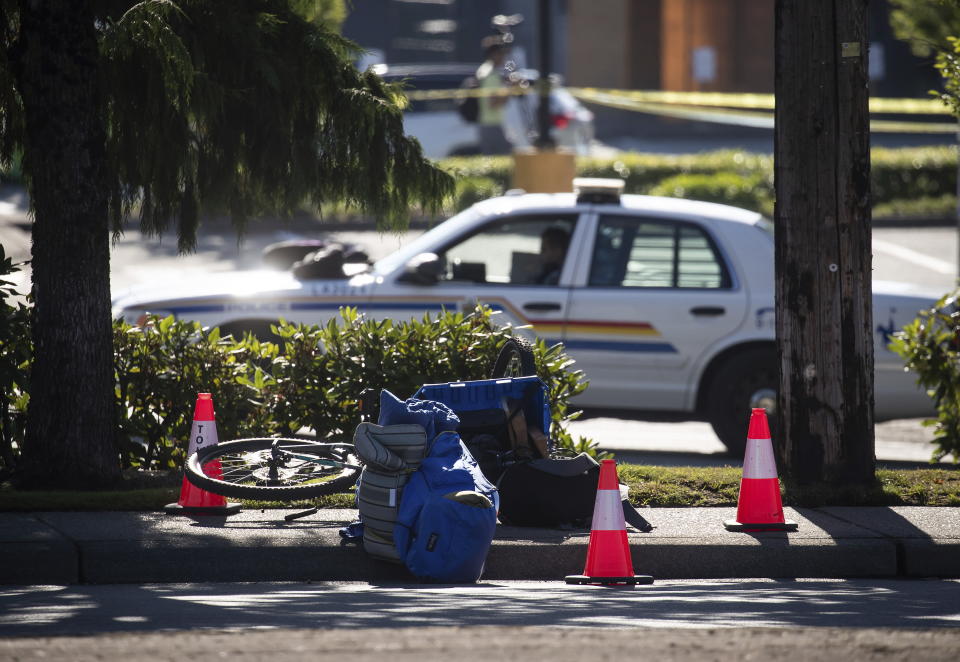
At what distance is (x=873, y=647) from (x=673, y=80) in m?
A: 36.9

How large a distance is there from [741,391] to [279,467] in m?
3.64

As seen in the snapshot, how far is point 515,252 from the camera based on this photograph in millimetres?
10305

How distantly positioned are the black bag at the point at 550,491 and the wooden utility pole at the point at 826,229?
4.68ft

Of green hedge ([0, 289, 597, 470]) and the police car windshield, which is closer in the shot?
green hedge ([0, 289, 597, 470])

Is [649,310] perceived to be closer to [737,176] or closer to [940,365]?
[940,365]

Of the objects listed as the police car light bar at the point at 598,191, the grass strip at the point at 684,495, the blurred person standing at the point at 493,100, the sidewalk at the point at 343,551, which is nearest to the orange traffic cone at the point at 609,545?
the sidewalk at the point at 343,551

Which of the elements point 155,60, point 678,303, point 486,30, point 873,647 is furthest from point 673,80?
point 873,647

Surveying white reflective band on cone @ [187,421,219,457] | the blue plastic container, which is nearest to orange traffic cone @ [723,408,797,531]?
the blue plastic container

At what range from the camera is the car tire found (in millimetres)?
9977

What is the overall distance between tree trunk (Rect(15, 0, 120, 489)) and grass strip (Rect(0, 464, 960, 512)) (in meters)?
0.31

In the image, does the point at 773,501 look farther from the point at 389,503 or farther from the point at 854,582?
the point at 389,503

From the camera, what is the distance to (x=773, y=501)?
7168mm

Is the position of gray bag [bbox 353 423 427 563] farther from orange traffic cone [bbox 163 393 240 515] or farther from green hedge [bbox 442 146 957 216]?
green hedge [bbox 442 146 957 216]

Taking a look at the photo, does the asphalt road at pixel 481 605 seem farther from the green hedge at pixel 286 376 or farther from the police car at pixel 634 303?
the police car at pixel 634 303
